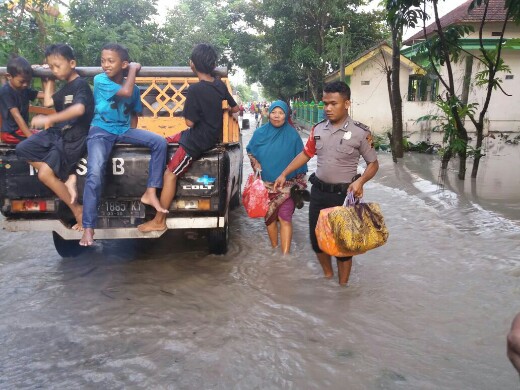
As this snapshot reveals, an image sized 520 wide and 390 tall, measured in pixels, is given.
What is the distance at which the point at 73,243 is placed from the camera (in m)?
4.82

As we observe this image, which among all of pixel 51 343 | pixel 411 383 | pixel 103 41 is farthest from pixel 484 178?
pixel 103 41

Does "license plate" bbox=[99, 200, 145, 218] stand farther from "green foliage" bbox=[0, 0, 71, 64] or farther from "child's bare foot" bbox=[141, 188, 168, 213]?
"green foliage" bbox=[0, 0, 71, 64]

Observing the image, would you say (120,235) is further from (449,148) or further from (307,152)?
(449,148)

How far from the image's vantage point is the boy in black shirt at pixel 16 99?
4.31 m

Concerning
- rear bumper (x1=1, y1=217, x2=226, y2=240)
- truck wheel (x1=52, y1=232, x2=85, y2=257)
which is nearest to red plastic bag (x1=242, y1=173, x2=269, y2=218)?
rear bumper (x1=1, y1=217, x2=226, y2=240)

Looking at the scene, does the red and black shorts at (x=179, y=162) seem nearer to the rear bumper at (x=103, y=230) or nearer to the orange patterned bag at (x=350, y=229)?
the rear bumper at (x=103, y=230)

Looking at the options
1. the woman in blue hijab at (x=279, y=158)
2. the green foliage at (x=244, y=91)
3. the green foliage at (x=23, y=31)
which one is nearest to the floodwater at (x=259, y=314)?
the woman in blue hijab at (x=279, y=158)

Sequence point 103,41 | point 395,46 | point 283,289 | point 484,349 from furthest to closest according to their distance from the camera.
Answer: point 103,41, point 395,46, point 283,289, point 484,349

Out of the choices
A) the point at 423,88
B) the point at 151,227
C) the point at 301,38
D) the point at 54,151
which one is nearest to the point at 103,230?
the point at 151,227

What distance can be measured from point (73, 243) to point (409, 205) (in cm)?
479

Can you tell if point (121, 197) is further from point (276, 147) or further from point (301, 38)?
point (301, 38)

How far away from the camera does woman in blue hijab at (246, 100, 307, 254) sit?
4.78m

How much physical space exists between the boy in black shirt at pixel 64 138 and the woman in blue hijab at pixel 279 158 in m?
1.71

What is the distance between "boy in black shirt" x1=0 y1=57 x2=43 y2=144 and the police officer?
272 centimetres
